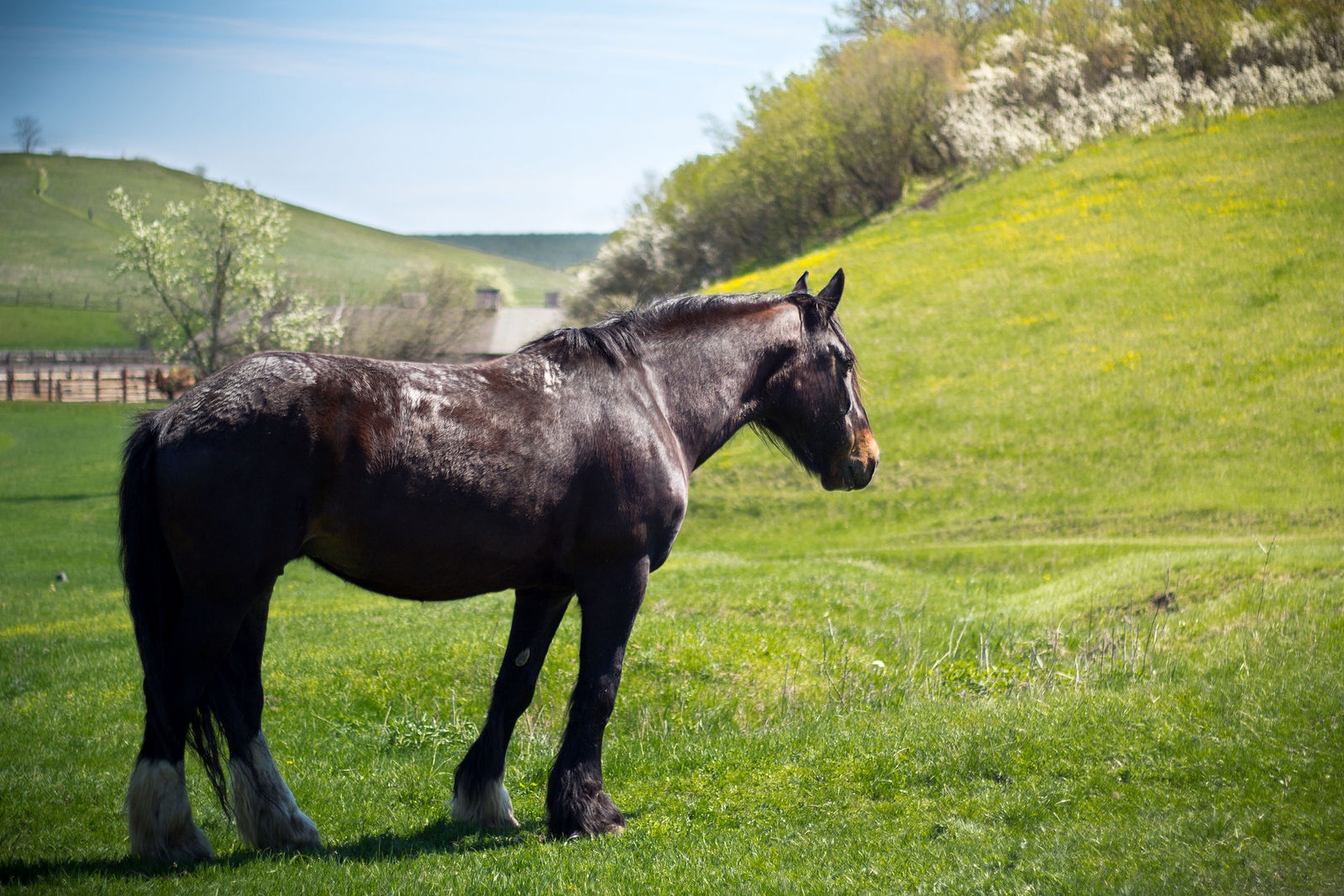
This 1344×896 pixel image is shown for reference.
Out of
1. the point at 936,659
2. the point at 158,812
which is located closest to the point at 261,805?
the point at 158,812

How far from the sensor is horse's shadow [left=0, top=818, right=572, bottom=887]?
432 centimetres

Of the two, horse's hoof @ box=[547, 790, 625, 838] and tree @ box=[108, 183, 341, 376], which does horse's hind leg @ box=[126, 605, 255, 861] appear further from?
tree @ box=[108, 183, 341, 376]

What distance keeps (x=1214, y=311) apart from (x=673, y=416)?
2701cm

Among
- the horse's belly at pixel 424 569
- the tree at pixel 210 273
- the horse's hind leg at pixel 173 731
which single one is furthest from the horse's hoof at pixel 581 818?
the tree at pixel 210 273

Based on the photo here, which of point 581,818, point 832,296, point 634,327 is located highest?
point 832,296

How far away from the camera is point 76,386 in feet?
195

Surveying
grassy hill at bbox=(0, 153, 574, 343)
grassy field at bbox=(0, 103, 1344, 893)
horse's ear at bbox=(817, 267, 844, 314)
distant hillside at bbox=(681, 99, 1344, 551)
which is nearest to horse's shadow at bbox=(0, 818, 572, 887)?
grassy field at bbox=(0, 103, 1344, 893)

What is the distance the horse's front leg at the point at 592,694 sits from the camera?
4930mm

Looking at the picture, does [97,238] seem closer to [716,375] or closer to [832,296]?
[716,375]

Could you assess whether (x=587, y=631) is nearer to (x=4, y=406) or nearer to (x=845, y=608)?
(x=845, y=608)

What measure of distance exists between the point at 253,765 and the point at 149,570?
1.15 m

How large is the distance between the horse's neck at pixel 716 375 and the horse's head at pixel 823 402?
115mm

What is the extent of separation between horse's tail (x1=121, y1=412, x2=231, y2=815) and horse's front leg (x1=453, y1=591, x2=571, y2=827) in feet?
5.24

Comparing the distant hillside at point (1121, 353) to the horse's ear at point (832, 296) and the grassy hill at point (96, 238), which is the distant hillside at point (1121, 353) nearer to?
the horse's ear at point (832, 296)
